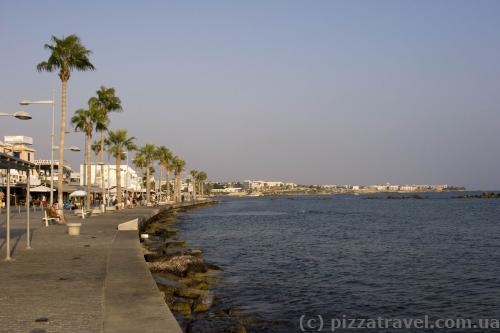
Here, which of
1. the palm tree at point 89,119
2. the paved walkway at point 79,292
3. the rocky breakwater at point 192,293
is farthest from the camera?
the palm tree at point 89,119

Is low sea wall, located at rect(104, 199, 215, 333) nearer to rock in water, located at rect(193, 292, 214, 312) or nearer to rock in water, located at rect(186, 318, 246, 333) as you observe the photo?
rock in water, located at rect(186, 318, 246, 333)

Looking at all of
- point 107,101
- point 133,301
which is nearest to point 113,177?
point 107,101

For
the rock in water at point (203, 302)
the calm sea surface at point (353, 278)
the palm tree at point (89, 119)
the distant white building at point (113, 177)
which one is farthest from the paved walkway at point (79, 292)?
the distant white building at point (113, 177)

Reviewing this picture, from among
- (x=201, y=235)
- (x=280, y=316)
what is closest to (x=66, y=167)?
(x=201, y=235)

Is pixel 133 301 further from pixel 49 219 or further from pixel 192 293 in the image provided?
pixel 49 219

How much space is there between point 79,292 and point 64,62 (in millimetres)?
26647

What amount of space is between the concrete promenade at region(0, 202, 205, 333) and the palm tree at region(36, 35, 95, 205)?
16.3m

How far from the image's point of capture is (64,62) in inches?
1344

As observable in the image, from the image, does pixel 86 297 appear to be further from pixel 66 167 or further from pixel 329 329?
pixel 66 167

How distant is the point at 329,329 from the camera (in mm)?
12141

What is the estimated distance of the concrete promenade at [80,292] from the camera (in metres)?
8.29

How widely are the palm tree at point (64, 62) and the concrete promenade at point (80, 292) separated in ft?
53.6

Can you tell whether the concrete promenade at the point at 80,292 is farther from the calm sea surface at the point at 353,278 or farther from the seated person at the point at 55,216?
the seated person at the point at 55,216

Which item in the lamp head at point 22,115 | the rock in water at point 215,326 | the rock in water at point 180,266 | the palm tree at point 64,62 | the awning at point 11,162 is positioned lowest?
the rock in water at point 215,326
